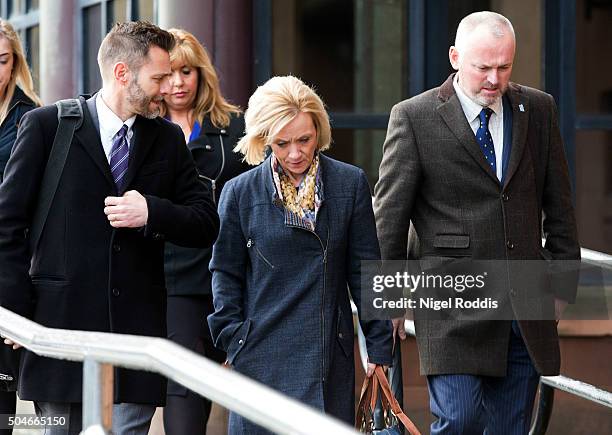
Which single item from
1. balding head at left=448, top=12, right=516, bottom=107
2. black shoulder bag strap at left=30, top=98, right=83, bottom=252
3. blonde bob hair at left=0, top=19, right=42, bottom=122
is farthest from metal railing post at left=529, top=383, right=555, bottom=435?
blonde bob hair at left=0, top=19, right=42, bottom=122

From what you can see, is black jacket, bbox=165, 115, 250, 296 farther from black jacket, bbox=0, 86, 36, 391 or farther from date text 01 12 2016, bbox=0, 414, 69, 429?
date text 01 12 2016, bbox=0, 414, 69, 429

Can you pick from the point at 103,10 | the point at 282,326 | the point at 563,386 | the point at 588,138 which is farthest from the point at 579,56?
the point at 282,326

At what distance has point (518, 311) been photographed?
4.66 metres

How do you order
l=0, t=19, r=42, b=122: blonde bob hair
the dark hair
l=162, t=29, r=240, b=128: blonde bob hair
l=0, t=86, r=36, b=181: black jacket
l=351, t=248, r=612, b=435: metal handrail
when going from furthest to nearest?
l=162, t=29, r=240, b=128: blonde bob hair < l=0, t=19, r=42, b=122: blonde bob hair < l=0, t=86, r=36, b=181: black jacket < l=351, t=248, r=612, b=435: metal handrail < the dark hair

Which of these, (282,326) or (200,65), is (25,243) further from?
(200,65)

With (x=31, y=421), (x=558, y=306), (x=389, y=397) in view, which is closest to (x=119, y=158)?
(x=31, y=421)

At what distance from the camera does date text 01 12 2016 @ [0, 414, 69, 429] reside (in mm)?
4277

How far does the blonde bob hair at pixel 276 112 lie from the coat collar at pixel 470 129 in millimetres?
423

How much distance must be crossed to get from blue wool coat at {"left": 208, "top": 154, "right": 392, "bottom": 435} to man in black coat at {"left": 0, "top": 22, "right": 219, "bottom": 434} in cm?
18

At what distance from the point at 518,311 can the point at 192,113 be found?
5.42 ft

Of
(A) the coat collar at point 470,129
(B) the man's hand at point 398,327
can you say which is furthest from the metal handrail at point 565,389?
(A) the coat collar at point 470,129

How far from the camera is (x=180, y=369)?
107 inches

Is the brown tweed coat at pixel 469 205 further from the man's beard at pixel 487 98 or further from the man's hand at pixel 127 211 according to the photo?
the man's hand at pixel 127 211

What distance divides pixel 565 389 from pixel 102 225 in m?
1.70
